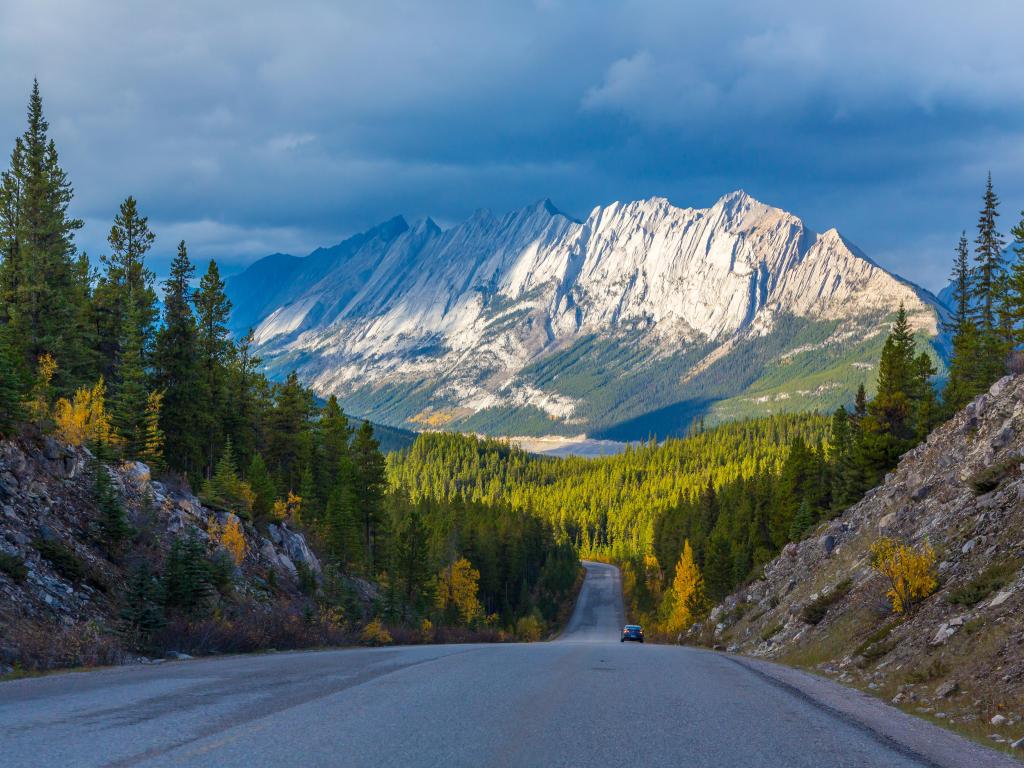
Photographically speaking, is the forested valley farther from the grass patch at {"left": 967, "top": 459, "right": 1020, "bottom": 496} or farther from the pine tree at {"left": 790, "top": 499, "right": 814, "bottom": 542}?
the grass patch at {"left": 967, "top": 459, "right": 1020, "bottom": 496}

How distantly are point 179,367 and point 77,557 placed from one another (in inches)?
1227

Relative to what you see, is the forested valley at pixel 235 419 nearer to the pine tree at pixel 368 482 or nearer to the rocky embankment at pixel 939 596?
the pine tree at pixel 368 482

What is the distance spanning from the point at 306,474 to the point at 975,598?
5585 centimetres

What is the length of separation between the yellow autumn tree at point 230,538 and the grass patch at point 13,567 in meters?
15.5

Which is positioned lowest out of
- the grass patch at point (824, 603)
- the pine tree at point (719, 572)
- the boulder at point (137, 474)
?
the pine tree at point (719, 572)

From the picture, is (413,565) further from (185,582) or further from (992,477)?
(992,477)

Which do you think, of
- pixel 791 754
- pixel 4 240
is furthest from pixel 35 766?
pixel 4 240

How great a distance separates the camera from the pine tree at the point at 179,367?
1991 inches

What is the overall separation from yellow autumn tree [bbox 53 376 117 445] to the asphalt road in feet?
53.1

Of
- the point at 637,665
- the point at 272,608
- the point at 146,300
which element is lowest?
the point at 272,608

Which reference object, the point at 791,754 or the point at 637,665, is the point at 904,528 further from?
the point at 791,754

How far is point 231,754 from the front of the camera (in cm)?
727

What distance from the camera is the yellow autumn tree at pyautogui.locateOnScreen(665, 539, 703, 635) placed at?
83.5 m

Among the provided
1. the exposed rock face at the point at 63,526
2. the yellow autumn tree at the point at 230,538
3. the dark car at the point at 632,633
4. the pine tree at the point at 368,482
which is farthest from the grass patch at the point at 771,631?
the pine tree at the point at 368,482
